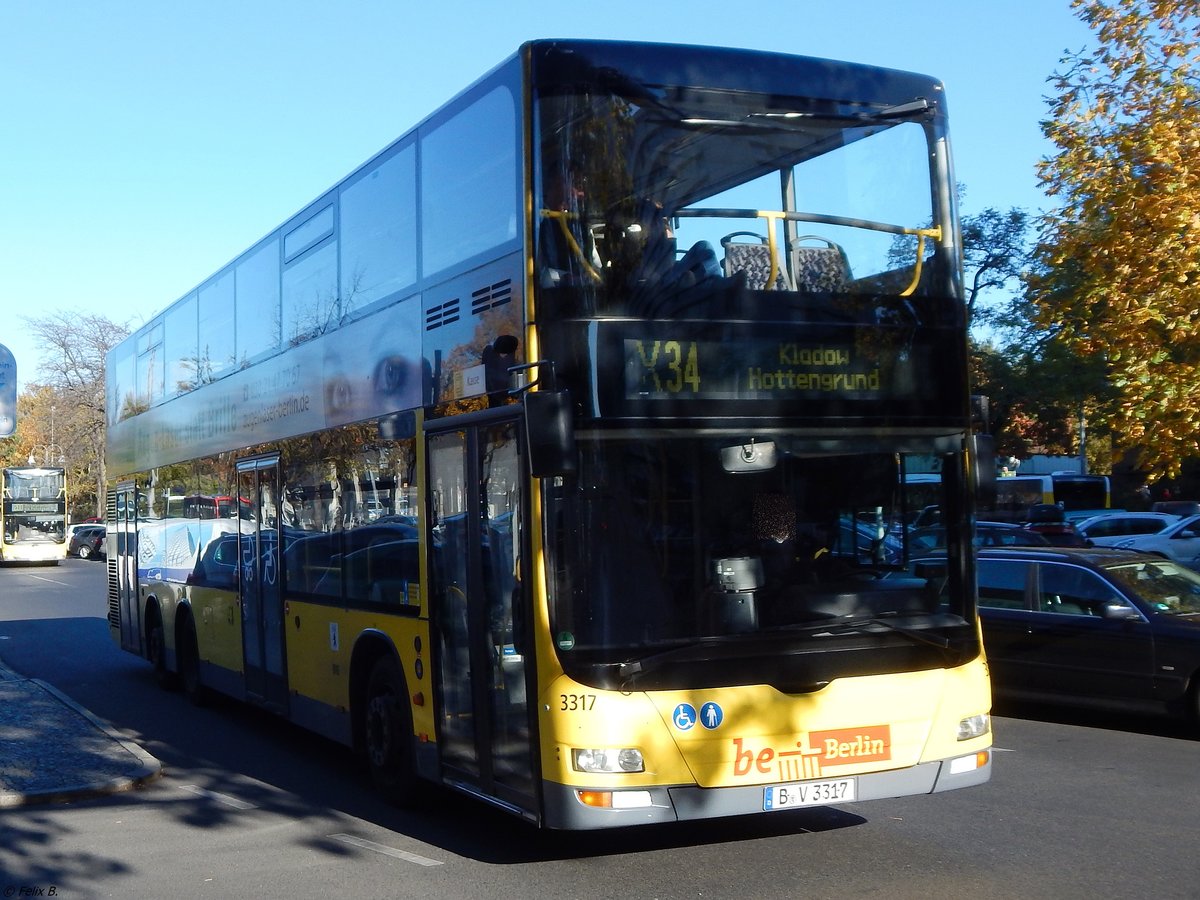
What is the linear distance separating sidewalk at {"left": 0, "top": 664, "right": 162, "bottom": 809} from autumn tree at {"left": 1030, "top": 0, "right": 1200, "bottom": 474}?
12288mm

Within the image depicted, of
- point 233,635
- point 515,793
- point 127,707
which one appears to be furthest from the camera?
point 127,707

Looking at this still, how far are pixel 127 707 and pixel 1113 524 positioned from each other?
25.8 meters

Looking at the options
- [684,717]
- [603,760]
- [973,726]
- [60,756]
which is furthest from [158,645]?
[973,726]

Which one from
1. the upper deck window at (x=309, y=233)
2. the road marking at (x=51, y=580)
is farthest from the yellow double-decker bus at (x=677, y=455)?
the road marking at (x=51, y=580)

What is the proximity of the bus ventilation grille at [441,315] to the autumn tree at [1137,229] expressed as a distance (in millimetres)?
10840

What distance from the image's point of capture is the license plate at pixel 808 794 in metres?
6.61

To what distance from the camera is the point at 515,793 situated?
6949 millimetres

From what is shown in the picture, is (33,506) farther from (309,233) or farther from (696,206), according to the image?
(696,206)

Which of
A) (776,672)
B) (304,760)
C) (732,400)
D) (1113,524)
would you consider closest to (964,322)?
(732,400)

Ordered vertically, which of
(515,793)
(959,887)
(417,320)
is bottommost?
(959,887)

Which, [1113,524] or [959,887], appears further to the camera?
[1113,524]

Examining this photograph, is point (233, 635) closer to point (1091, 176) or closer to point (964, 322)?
point (964, 322)

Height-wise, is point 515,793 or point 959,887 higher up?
point 515,793

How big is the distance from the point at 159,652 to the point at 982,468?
11.4 metres
